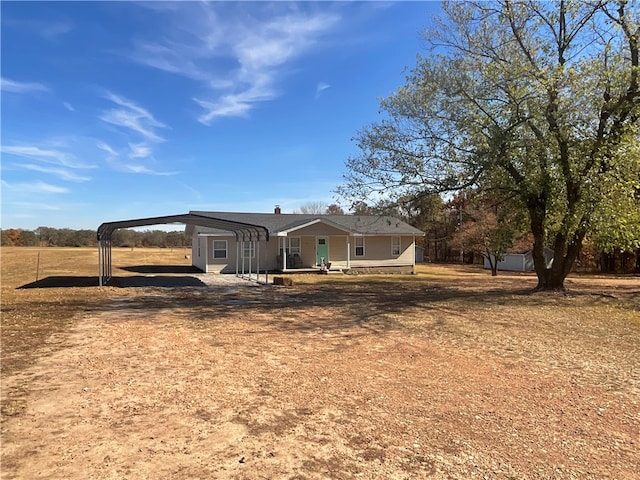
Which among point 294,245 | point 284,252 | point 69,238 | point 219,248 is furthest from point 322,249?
point 69,238

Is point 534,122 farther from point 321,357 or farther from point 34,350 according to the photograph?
point 34,350

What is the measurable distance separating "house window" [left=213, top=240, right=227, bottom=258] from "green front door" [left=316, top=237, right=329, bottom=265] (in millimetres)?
5387

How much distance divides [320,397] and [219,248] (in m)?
21.3

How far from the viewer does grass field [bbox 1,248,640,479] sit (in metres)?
3.46

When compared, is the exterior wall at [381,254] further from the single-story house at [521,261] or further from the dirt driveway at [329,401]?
the dirt driveway at [329,401]

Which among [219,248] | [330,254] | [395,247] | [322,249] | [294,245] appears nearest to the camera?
[219,248]

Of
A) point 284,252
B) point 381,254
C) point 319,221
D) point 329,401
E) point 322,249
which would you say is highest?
point 319,221

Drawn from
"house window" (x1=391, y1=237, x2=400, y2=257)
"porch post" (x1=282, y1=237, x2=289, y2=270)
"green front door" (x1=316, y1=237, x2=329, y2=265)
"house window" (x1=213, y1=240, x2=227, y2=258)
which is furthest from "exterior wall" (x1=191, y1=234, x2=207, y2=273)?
"house window" (x1=391, y1=237, x2=400, y2=257)

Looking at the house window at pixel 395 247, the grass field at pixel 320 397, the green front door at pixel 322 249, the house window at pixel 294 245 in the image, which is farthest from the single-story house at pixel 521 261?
the grass field at pixel 320 397

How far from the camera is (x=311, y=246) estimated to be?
2698 centimetres

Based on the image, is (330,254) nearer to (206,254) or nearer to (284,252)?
(284,252)

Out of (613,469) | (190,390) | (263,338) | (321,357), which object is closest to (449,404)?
(613,469)

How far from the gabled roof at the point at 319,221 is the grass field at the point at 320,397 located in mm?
16145

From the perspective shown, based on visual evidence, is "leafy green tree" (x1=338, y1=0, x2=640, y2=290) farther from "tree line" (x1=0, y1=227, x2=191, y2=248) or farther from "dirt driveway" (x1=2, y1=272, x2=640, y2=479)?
"tree line" (x1=0, y1=227, x2=191, y2=248)
